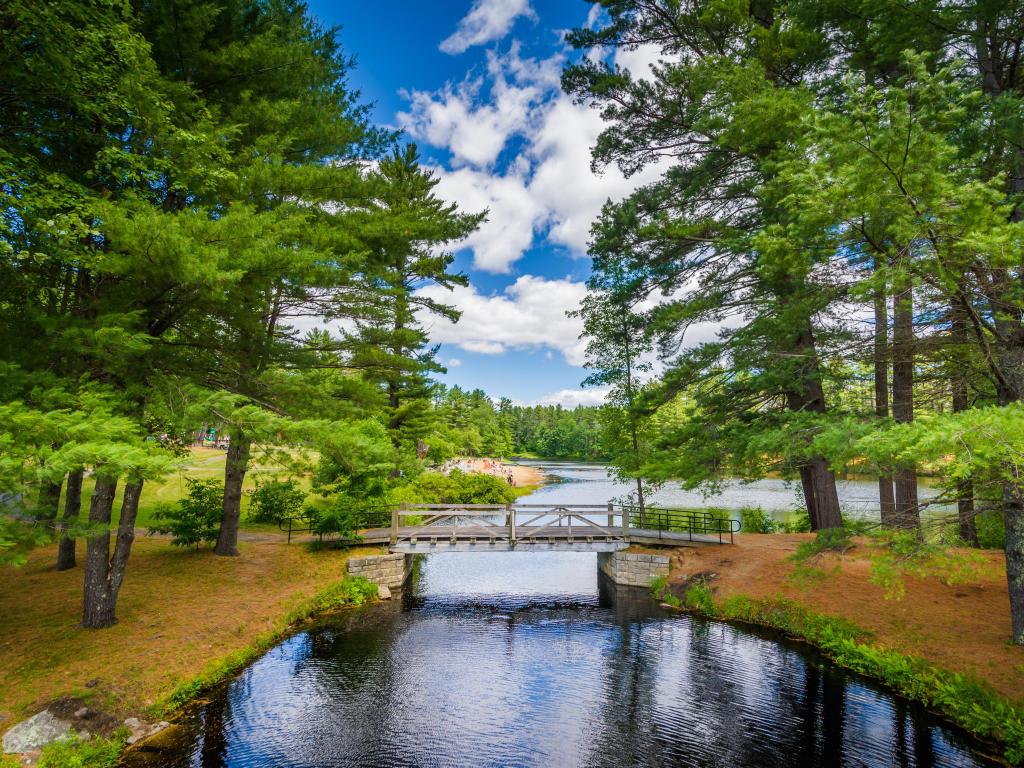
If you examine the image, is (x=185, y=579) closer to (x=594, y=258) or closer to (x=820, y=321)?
(x=594, y=258)

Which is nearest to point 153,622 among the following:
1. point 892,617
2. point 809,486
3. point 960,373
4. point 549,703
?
point 549,703

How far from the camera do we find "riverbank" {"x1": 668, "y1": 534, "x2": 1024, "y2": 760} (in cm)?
781

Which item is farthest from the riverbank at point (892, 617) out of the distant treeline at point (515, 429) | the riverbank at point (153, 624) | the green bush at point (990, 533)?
the distant treeline at point (515, 429)

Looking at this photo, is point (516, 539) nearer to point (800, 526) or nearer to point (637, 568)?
point (637, 568)

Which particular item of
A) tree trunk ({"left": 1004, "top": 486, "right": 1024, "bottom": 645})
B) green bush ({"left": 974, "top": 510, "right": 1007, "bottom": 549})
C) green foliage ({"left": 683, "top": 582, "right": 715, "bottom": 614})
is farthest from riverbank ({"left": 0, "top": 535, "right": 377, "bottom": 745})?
green bush ({"left": 974, "top": 510, "right": 1007, "bottom": 549})

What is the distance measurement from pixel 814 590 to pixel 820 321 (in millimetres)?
6916

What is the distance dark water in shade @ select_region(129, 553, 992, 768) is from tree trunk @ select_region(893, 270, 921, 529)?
3.36 metres

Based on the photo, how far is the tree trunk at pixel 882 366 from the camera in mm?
7554

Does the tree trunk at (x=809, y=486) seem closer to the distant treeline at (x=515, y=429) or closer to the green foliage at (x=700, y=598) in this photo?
the green foliage at (x=700, y=598)

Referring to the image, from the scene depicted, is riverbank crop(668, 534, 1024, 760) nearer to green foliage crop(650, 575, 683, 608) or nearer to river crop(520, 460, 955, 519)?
green foliage crop(650, 575, 683, 608)

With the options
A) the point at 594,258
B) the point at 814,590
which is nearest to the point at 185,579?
the point at 594,258

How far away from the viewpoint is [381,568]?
14617 millimetres

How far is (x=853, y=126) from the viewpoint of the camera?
598 centimetres

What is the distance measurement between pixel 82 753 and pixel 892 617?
14167 mm
